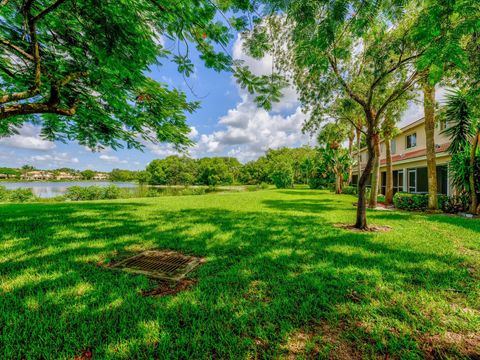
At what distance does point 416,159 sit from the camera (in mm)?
13070

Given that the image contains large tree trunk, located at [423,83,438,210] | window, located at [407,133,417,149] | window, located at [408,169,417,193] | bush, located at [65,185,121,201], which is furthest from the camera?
→ bush, located at [65,185,121,201]

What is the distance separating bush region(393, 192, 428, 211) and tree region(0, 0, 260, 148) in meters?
12.0

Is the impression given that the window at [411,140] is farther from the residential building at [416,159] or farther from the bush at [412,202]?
the bush at [412,202]

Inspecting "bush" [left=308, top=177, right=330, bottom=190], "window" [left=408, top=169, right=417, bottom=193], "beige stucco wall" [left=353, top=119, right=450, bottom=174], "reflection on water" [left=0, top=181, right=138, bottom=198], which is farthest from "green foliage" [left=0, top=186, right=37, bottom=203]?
"bush" [left=308, top=177, right=330, bottom=190]

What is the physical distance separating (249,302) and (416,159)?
53.0 ft

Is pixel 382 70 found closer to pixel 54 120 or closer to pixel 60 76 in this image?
pixel 60 76

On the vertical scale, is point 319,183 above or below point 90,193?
above

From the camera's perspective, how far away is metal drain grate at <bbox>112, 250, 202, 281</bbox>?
3150 millimetres

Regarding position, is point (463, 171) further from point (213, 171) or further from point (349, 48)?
point (213, 171)

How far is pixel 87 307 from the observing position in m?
2.26

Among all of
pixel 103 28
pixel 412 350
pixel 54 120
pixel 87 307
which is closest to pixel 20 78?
pixel 54 120

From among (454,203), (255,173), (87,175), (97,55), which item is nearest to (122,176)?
(87,175)

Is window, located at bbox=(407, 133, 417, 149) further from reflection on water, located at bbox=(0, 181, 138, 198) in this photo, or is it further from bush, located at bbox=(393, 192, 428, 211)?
reflection on water, located at bbox=(0, 181, 138, 198)

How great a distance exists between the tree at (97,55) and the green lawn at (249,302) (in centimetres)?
397
